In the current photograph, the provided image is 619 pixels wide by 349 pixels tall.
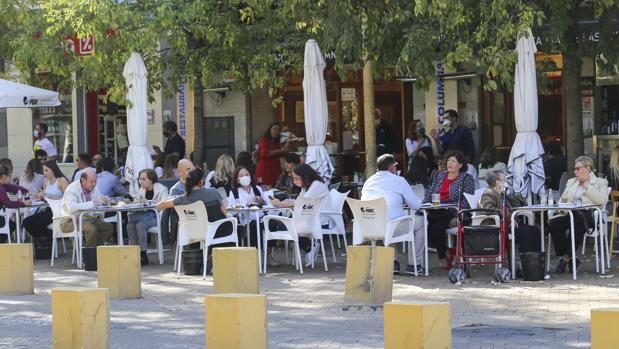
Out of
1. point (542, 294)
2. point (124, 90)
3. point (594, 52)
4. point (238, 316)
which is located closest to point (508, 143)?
point (594, 52)

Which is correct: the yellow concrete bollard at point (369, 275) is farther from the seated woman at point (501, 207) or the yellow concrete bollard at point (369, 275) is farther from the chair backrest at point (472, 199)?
the chair backrest at point (472, 199)

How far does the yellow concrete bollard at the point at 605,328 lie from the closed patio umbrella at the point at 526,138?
8.85m

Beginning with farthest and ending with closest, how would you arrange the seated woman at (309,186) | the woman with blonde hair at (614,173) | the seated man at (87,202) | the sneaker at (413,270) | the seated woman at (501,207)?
the woman with blonde hair at (614,173) < the seated man at (87,202) < the seated woman at (309,186) < the sneaker at (413,270) < the seated woman at (501,207)

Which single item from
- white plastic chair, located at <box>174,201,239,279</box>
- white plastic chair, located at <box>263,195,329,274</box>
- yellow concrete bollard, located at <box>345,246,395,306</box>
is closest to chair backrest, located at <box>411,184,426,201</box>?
white plastic chair, located at <box>263,195,329,274</box>

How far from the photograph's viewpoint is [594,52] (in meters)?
18.5

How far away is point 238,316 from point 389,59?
399 inches

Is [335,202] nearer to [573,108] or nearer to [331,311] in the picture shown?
[573,108]

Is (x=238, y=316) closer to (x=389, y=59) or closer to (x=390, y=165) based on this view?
(x=390, y=165)

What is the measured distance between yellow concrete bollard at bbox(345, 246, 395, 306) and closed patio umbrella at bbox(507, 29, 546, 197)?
463 cm

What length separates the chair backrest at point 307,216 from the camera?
1580 centimetres

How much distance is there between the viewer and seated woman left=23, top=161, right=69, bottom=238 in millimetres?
18484

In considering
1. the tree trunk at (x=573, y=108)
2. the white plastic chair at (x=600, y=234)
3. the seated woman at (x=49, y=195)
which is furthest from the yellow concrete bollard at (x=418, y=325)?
the seated woman at (x=49, y=195)

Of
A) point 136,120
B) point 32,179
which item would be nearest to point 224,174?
point 136,120

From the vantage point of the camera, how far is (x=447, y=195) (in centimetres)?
1553
